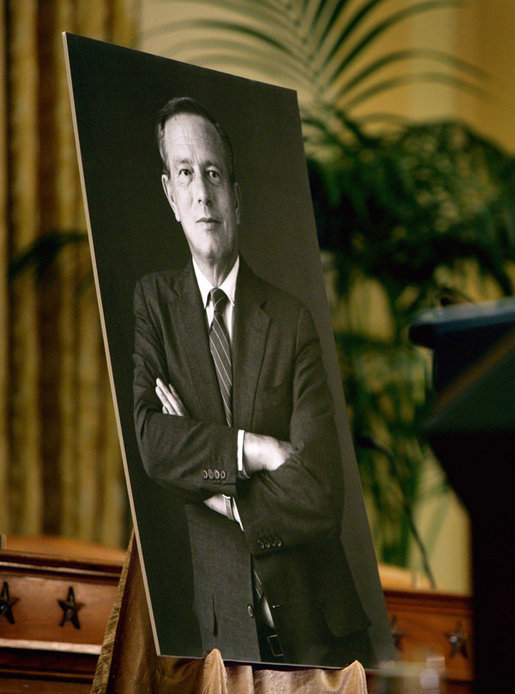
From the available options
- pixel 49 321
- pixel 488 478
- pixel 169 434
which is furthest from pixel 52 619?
pixel 49 321

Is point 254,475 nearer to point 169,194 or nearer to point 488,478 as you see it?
point 169,194

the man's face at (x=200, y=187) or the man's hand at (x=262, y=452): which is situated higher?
the man's face at (x=200, y=187)

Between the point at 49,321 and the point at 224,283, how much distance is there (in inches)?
61.5

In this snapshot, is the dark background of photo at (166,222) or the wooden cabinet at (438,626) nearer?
the dark background of photo at (166,222)

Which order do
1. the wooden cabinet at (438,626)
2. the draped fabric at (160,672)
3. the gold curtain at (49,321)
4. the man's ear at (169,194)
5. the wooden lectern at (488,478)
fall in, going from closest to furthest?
the wooden lectern at (488,478) → the draped fabric at (160,672) → the man's ear at (169,194) → the wooden cabinet at (438,626) → the gold curtain at (49,321)

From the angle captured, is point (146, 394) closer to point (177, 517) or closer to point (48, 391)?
point (177, 517)

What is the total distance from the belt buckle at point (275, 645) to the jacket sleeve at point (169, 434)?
145 millimetres

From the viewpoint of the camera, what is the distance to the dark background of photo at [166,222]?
83 cm

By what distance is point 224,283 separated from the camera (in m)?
0.95

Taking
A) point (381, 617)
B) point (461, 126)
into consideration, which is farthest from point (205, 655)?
point (461, 126)

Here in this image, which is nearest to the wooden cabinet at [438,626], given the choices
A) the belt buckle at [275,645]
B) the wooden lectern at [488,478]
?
the belt buckle at [275,645]

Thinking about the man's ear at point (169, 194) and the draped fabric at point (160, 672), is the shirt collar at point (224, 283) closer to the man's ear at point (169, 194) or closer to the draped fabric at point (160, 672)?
the man's ear at point (169, 194)

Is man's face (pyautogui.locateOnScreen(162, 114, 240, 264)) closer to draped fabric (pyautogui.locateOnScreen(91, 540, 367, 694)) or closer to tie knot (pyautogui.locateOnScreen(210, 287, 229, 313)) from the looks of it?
tie knot (pyautogui.locateOnScreen(210, 287, 229, 313))

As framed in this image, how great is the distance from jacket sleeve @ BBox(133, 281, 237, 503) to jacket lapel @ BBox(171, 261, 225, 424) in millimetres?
12
